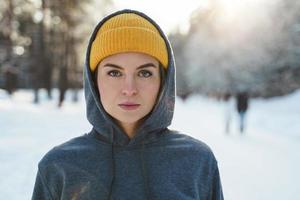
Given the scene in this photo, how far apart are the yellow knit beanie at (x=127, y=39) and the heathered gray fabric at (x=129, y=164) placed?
0.17 ft

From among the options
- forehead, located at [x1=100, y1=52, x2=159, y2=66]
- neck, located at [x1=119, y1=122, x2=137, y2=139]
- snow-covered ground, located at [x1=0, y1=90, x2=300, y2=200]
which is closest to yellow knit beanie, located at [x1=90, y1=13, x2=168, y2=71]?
forehead, located at [x1=100, y1=52, x2=159, y2=66]

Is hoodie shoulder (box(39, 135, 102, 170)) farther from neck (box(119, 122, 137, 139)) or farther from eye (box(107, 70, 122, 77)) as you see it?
eye (box(107, 70, 122, 77))

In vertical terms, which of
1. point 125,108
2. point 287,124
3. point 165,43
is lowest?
point 287,124

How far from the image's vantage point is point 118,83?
233 cm

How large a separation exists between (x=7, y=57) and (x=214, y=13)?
3037 cm

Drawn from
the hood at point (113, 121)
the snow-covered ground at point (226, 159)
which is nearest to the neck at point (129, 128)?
the hood at point (113, 121)

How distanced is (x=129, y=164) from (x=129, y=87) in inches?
16.2

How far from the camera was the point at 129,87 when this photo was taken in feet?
7.52

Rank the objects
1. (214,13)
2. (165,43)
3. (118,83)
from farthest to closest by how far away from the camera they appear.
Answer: (214,13) → (165,43) → (118,83)

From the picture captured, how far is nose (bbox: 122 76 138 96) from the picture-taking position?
2.29 m

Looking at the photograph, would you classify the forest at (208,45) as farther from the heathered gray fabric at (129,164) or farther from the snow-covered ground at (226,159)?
the heathered gray fabric at (129,164)

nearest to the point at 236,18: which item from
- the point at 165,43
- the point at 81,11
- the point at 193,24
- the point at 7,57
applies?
the point at 81,11

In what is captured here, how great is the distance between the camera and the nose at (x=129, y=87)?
7.52 feet

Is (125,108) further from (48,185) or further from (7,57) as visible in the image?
(7,57)
